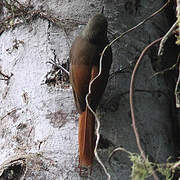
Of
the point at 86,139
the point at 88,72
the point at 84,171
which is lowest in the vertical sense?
the point at 84,171

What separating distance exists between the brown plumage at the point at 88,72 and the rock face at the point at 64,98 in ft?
0.18

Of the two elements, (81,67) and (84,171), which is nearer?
(84,171)

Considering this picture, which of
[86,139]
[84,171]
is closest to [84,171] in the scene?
[84,171]

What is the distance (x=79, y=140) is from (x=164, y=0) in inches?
43.5

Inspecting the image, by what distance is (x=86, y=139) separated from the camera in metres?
2.19

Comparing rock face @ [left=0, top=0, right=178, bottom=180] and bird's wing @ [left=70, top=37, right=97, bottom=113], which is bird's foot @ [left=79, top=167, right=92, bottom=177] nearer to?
rock face @ [left=0, top=0, right=178, bottom=180]

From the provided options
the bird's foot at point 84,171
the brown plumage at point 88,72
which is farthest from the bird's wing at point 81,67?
the bird's foot at point 84,171

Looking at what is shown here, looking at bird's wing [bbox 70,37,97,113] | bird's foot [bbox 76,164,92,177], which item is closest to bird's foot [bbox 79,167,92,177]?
bird's foot [bbox 76,164,92,177]

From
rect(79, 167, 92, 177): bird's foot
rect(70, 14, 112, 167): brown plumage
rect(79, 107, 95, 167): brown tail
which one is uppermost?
rect(70, 14, 112, 167): brown plumage

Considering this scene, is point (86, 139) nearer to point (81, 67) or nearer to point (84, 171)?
point (84, 171)

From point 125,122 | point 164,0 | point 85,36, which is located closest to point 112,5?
point 85,36

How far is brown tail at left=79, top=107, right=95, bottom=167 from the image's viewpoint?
2139mm

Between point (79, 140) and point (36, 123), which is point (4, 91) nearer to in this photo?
point (36, 123)

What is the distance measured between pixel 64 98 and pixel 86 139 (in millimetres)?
245
